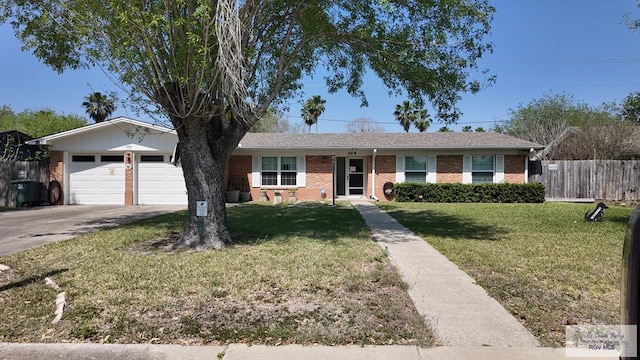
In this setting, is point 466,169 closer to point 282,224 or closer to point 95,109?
point 282,224

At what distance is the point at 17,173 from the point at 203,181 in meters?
15.7

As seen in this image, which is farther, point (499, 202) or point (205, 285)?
point (499, 202)

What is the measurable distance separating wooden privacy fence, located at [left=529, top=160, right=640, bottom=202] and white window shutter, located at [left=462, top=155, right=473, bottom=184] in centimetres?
319

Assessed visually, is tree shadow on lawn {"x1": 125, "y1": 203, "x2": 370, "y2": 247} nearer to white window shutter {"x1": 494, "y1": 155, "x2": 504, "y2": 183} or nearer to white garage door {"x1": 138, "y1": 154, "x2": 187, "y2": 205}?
white garage door {"x1": 138, "y1": 154, "x2": 187, "y2": 205}

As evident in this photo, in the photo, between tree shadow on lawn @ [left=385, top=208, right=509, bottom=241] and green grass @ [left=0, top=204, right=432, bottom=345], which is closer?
green grass @ [left=0, top=204, right=432, bottom=345]

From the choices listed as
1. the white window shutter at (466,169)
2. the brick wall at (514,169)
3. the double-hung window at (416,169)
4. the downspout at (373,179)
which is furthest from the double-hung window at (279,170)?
the brick wall at (514,169)

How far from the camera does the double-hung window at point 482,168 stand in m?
20.6

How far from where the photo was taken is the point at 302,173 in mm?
20734

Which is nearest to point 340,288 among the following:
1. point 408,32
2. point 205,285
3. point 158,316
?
point 205,285

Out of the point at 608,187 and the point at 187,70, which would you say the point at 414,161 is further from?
the point at 187,70

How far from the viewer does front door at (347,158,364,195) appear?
21.6 m

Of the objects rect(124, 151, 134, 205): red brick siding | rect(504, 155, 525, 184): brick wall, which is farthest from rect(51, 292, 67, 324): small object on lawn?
rect(504, 155, 525, 184): brick wall

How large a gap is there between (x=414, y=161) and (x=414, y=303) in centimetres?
1661

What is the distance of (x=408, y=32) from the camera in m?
8.77
